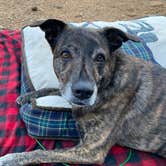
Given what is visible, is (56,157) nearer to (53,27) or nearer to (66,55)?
(66,55)

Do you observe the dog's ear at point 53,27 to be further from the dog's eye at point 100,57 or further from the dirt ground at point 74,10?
the dirt ground at point 74,10

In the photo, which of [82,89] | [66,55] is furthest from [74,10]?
[82,89]

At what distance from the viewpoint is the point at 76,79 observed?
4078 millimetres

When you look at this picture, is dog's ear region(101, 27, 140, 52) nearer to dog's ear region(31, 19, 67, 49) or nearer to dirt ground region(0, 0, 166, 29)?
dog's ear region(31, 19, 67, 49)

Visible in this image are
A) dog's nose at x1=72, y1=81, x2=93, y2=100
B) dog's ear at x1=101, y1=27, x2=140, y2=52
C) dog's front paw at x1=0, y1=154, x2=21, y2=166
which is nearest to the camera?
dog's nose at x1=72, y1=81, x2=93, y2=100

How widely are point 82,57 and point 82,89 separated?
31 centimetres

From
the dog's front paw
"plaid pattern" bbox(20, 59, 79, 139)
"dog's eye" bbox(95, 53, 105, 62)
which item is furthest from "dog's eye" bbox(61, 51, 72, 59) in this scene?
the dog's front paw

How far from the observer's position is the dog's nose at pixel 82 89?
13.3 ft

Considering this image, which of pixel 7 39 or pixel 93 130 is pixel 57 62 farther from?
pixel 7 39

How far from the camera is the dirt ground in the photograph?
8.27 m

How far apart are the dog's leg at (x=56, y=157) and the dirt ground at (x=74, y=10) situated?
A: 13.1 ft

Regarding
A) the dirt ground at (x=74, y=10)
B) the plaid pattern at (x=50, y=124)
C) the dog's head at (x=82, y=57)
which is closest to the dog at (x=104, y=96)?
the dog's head at (x=82, y=57)

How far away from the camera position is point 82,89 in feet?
13.3

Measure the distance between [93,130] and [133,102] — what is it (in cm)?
49
